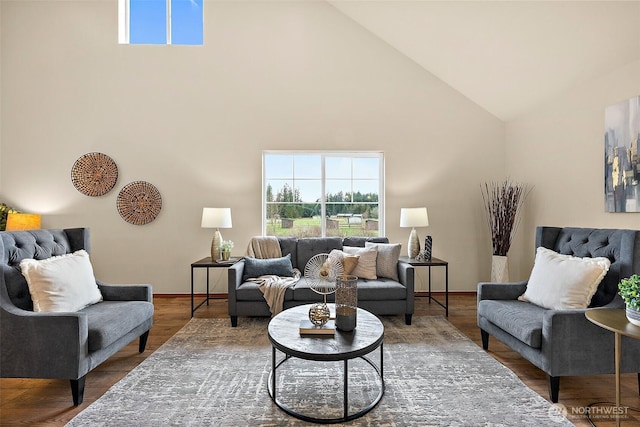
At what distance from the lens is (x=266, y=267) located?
370cm

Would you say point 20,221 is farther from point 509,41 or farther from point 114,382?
point 509,41

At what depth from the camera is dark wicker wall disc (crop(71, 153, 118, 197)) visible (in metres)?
4.48

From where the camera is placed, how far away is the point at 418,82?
181 inches

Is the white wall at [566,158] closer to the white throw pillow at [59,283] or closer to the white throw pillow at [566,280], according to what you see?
the white throw pillow at [566,280]

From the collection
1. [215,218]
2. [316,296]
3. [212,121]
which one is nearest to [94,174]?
[212,121]

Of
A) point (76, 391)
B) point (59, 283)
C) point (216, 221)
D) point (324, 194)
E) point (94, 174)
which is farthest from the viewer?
point (324, 194)

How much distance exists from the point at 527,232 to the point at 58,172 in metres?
6.12

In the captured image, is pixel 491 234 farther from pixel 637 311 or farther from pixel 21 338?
pixel 21 338

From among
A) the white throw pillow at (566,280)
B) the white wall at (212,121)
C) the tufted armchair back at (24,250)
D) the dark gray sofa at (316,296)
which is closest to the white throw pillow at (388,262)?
the dark gray sofa at (316,296)

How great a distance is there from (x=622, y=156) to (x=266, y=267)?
11.1ft

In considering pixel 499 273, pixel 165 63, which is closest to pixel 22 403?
pixel 165 63

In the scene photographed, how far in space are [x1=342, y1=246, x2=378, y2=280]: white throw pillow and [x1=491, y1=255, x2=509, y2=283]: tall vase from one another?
1.65 meters

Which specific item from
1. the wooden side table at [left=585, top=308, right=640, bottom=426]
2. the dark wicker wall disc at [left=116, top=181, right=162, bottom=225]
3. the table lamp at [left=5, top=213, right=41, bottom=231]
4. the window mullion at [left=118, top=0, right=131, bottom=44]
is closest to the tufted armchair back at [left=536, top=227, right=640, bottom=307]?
the wooden side table at [left=585, top=308, right=640, bottom=426]

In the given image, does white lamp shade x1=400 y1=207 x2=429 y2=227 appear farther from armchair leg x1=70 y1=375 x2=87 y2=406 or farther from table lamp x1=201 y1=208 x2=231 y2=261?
armchair leg x1=70 y1=375 x2=87 y2=406
